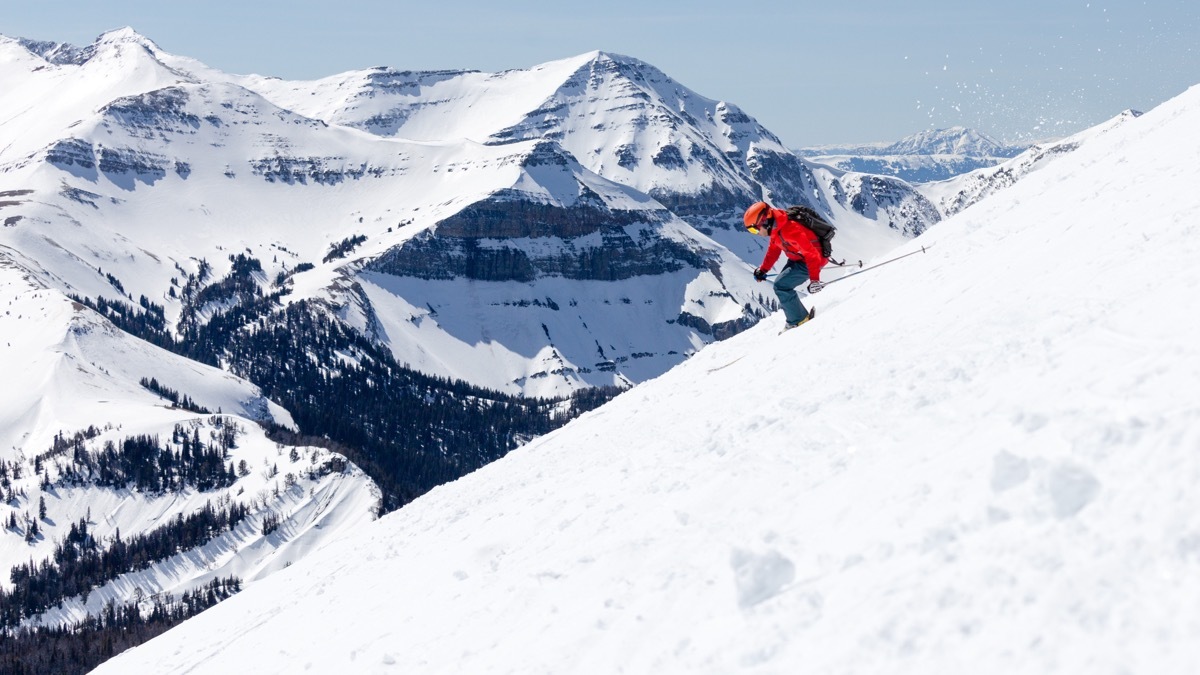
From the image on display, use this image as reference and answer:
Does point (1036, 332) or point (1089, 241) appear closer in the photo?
point (1036, 332)

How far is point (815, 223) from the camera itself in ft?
86.8

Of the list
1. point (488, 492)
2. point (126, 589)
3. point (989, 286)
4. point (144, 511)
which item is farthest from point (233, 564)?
point (989, 286)

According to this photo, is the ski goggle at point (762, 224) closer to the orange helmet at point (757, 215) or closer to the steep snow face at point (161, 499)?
the orange helmet at point (757, 215)

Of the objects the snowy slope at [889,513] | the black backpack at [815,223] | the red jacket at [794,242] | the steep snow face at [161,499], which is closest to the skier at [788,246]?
the red jacket at [794,242]

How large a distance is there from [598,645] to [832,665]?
3.59 m

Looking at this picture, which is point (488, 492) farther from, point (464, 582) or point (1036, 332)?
point (1036, 332)

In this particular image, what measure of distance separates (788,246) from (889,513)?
15.7m

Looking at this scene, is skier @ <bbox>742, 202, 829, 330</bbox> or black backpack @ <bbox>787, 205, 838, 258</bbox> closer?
skier @ <bbox>742, 202, 829, 330</bbox>

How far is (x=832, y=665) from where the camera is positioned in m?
9.84

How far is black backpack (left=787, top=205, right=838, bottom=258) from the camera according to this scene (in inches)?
1043

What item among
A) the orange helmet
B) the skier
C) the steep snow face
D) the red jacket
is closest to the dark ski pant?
the skier

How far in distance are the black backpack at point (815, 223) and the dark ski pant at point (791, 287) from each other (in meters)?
0.78

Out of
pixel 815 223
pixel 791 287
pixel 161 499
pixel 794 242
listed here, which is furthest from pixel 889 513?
pixel 161 499

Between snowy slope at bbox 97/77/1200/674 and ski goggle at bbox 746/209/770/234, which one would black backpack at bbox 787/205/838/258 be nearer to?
ski goggle at bbox 746/209/770/234
